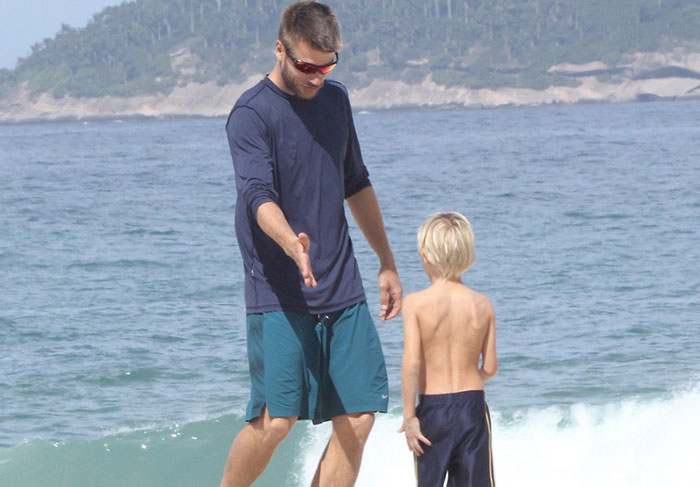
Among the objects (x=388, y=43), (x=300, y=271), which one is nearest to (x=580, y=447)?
(x=300, y=271)

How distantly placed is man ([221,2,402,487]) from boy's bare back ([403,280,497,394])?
222 mm

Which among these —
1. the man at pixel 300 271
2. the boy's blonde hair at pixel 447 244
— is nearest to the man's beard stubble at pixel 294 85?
the man at pixel 300 271

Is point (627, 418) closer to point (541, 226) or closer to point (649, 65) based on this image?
point (541, 226)

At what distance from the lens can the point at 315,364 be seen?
3756mm

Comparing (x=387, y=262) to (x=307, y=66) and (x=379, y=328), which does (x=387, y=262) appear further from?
(x=379, y=328)

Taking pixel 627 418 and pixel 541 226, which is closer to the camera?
pixel 627 418

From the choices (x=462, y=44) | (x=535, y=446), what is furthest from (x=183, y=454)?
(x=462, y=44)

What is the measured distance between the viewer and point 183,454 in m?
7.47

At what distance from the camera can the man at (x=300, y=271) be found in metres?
3.60

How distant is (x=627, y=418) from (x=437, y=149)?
4131 cm

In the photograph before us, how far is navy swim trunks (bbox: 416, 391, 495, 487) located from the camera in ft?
11.9

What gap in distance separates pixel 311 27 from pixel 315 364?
110 cm

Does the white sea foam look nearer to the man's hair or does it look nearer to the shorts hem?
the shorts hem

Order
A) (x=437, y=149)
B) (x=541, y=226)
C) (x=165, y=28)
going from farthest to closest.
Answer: (x=165, y=28)
(x=437, y=149)
(x=541, y=226)
